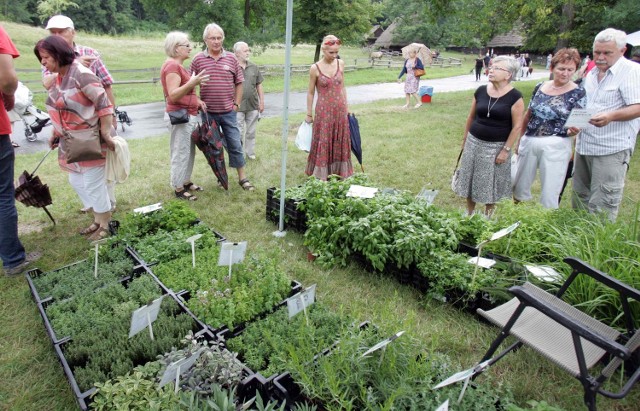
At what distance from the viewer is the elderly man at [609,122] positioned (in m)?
3.32

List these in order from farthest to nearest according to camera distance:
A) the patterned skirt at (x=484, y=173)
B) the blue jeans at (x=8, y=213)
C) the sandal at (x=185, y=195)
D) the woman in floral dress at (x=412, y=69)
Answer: the woman in floral dress at (x=412, y=69)
the sandal at (x=185, y=195)
the patterned skirt at (x=484, y=173)
the blue jeans at (x=8, y=213)

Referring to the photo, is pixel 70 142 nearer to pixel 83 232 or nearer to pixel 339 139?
pixel 83 232

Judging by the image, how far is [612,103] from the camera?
11.3 ft

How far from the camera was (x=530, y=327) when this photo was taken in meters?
2.19

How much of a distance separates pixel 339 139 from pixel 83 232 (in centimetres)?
310

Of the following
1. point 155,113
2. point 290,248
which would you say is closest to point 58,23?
point 290,248

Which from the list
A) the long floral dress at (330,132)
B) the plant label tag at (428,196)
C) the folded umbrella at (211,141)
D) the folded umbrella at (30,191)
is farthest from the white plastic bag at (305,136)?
the folded umbrella at (30,191)

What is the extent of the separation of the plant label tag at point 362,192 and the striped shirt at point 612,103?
6.63 feet

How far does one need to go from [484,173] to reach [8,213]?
4279 millimetres

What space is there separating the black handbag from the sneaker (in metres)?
1.94

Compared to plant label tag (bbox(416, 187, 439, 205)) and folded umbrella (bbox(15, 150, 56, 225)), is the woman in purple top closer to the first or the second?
plant label tag (bbox(416, 187, 439, 205))

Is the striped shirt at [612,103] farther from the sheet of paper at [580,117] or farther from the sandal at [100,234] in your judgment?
the sandal at [100,234]

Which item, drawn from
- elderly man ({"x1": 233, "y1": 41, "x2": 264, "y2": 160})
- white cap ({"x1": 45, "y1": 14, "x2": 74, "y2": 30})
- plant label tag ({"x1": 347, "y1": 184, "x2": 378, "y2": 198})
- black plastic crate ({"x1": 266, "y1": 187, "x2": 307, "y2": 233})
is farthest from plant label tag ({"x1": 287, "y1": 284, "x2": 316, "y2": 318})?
elderly man ({"x1": 233, "y1": 41, "x2": 264, "y2": 160})

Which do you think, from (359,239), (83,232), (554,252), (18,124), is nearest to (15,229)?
(83,232)
